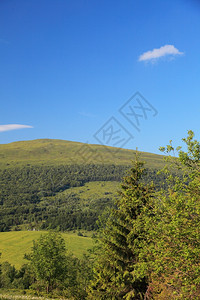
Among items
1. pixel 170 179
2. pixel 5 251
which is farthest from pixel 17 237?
pixel 170 179

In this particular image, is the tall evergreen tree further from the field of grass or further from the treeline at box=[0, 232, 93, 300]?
the field of grass

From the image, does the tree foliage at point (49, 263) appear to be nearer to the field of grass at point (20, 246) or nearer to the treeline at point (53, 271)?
the treeline at point (53, 271)

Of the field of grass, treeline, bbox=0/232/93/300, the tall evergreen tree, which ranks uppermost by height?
the tall evergreen tree

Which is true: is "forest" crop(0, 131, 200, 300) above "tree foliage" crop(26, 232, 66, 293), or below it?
above

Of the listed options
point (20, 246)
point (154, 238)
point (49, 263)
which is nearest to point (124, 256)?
point (154, 238)

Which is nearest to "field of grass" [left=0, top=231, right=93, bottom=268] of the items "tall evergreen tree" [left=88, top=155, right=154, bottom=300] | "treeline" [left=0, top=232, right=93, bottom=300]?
"treeline" [left=0, top=232, right=93, bottom=300]

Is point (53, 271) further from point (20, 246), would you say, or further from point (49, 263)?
point (20, 246)

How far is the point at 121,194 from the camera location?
34.3 metres

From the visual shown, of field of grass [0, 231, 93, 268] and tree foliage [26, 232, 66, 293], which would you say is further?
field of grass [0, 231, 93, 268]

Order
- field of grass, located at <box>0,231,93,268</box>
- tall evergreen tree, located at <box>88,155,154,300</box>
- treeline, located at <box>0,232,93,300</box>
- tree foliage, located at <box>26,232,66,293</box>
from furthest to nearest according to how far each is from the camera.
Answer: field of grass, located at <box>0,231,93,268</box> < tree foliage, located at <box>26,232,66,293</box> < treeline, located at <box>0,232,93,300</box> < tall evergreen tree, located at <box>88,155,154,300</box>

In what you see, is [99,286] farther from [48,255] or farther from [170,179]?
[48,255]

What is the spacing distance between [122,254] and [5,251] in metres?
157

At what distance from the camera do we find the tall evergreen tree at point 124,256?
28781 millimetres

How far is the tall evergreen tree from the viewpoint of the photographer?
94.4 feet
